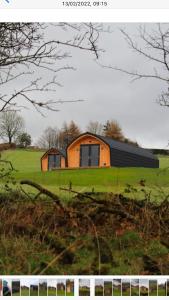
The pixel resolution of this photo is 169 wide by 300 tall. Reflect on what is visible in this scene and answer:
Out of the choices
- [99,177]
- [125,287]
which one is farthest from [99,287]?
[99,177]

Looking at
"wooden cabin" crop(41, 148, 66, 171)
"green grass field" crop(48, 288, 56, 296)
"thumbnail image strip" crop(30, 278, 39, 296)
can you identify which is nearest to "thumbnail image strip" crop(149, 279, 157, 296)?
"green grass field" crop(48, 288, 56, 296)

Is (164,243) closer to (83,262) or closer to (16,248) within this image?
(83,262)

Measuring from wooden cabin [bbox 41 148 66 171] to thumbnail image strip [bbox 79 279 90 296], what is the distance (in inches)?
38.5

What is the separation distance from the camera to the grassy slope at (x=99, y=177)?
153 inches

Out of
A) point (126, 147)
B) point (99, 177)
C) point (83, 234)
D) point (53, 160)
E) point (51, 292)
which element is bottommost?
point (51, 292)

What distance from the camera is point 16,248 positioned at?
11.9ft

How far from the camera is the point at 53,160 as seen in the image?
12.8 ft

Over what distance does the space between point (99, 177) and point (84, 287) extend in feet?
3.22

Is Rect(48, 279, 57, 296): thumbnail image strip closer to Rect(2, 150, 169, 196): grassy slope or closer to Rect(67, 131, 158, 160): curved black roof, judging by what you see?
Rect(2, 150, 169, 196): grassy slope

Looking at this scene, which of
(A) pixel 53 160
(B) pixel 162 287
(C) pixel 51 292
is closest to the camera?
Answer: (C) pixel 51 292

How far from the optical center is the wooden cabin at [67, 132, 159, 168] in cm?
375

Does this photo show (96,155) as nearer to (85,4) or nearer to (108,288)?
(108,288)

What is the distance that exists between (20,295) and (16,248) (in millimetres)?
483

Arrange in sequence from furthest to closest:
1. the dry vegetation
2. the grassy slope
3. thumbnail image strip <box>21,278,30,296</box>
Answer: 1. the grassy slope
2. the dry vegetation
3. thumbnail image strip <box>21,278,30,296</box>
